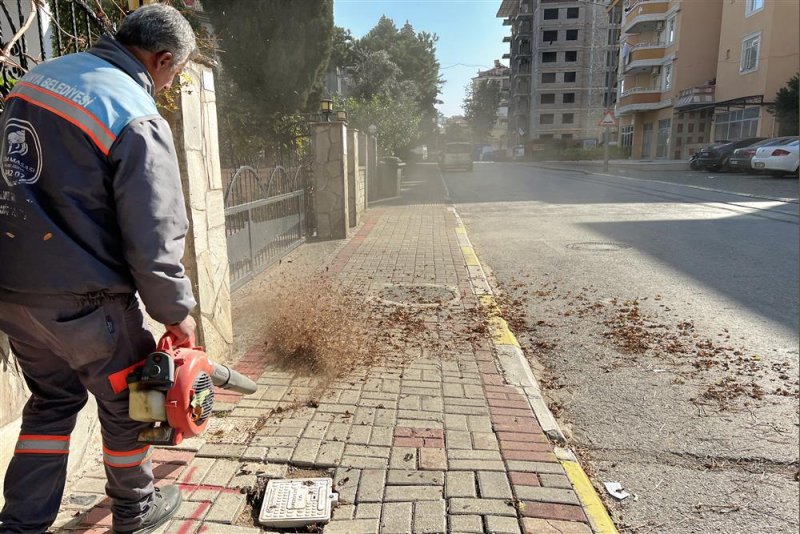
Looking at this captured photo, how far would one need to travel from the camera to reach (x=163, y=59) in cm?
230

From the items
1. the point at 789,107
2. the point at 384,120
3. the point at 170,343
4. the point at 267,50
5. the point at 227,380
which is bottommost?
the point at 227,380

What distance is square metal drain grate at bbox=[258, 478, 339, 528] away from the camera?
8.37ft

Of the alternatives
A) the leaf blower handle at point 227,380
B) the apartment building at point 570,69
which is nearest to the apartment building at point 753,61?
the apartment building at point 570,69

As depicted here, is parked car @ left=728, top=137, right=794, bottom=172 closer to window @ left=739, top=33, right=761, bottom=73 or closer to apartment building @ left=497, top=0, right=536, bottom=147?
window @ left=739, top=33, right=761, bottom=73

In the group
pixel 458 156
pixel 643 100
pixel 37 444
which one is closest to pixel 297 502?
pixel 37 444

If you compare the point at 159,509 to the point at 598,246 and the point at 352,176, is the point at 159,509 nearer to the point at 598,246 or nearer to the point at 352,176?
the point at 598,246

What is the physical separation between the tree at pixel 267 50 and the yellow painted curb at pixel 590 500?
10.5 metres

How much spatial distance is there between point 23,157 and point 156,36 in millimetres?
674

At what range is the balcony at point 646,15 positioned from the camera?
44.4 meters


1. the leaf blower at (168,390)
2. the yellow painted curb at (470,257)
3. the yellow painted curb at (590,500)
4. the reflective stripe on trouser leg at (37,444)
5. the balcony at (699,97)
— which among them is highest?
the balcony at (699,97)

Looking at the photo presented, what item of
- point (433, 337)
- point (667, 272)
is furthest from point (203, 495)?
point (667, 272)

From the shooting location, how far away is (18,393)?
255 cm

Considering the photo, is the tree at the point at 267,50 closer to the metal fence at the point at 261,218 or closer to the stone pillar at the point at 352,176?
the stone pillar at the point at 352,176

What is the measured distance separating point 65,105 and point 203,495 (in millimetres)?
1835
